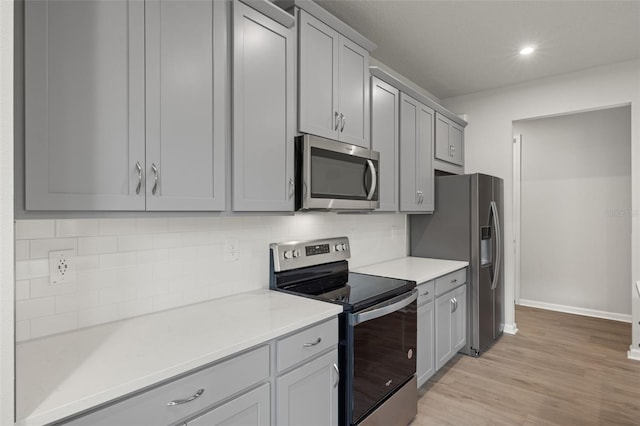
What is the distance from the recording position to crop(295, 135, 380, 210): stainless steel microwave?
6.50ft

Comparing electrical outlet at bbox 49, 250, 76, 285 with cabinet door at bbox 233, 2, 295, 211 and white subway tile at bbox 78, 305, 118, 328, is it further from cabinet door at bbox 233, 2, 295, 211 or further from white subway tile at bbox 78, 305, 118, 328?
cabinet door at bbox 233, 2, 295, 211

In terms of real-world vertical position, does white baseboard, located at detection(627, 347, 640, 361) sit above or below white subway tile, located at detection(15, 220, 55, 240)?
below

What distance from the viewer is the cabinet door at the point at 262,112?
65.6 inches

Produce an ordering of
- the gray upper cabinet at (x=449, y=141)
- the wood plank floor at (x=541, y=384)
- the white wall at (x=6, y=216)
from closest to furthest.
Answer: the white wall at (x=6, y=216) < the wood plank floor at (x=541, y=384) < the gray upper cabinet at (x=449, y=141)

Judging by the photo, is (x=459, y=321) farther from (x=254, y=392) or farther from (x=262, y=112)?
(x=262, y=112)

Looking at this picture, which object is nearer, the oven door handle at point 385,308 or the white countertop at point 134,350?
the white countertop at point 134,350

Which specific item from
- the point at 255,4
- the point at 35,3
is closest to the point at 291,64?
the point at 255,4

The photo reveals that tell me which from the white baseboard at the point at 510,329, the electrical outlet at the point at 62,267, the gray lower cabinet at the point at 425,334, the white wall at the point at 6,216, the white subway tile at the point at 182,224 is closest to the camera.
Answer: the white wall at the point at 6,216

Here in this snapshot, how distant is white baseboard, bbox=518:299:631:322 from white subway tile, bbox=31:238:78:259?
18.1 ft

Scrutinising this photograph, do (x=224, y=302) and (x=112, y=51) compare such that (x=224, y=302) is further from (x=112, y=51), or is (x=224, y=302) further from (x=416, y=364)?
(x=416, y=364)

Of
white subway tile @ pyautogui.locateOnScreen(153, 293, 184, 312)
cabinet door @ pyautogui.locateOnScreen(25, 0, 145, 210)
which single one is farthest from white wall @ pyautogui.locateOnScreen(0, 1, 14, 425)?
white subway tile @ pyautogui.locateOnScreen(153, 293, 184, 312)

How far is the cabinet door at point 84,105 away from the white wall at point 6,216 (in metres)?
0.26

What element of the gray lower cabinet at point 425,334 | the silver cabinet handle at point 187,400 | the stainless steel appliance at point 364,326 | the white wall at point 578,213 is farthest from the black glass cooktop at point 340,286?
the white wall at point 578,213

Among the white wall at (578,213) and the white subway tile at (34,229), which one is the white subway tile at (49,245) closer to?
the white subway tile at (34,229)
